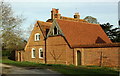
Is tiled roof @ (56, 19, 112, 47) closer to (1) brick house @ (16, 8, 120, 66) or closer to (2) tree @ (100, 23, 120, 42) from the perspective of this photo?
(1) brick house @ (16, 8, 120, 66)

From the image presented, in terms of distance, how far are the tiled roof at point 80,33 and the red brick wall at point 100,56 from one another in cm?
280

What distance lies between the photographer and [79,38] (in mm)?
32156

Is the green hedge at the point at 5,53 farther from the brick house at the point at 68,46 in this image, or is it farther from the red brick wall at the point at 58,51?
the red brick wall at the point at 58,51

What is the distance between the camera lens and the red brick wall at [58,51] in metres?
29.9

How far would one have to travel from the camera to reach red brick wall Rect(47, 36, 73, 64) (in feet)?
98.3

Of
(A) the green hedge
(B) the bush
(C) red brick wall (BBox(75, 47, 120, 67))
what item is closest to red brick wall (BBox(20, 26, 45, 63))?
(C) red brick wall (BBox(75, 47, 120, 67))

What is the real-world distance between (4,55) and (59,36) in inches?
903

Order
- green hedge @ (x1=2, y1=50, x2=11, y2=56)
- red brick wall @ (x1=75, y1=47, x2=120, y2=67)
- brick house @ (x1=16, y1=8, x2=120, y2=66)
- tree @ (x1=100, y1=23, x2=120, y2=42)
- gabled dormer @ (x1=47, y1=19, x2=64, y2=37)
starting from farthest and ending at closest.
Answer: tree @ (x1=100, y1=23, x2=120, y2=42), green hedge @ (x1=2, y1=50, x2=11, y2=56), gabled dormer @ (x1=47, y1=19, x2=64, y2=37), brick house @ (x1=16, y1=8, x2=120, y2=66), red brick wall @ (x1=75, y1=47, x2=120, y2=67)

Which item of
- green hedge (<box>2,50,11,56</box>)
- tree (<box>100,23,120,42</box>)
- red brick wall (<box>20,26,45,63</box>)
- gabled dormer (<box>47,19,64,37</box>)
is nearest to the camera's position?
gabled dormer (<box>47,19,64,37</box>)

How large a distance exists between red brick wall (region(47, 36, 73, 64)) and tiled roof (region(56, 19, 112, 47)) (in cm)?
117

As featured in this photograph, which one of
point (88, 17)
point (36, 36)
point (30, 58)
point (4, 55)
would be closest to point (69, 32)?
point (36, 36)

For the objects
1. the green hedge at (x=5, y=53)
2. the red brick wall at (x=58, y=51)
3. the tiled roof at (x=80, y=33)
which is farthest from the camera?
the green hedge at (x=5, y=53)

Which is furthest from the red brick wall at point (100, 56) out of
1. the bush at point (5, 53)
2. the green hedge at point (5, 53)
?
the bush at point (5, 53)

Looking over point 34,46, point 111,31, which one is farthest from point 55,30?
point 111,31
